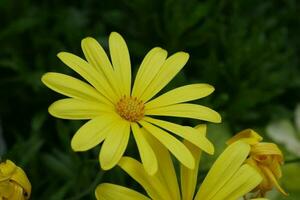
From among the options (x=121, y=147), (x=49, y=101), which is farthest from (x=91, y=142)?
(x=49, y=101)

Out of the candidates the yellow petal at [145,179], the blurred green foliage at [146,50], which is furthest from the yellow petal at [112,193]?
the blurred green foliage at [146,50]

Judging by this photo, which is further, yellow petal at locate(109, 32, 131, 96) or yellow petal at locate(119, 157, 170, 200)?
yellow petal at locate(109, 32, 131, 96)

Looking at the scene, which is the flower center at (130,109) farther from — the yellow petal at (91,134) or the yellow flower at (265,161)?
the yellow flower at (265,161)

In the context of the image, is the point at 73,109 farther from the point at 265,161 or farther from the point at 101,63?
the point at 265,161

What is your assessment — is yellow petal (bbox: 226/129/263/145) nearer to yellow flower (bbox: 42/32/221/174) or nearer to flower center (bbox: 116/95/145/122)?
yellow flower (bbox: 42/32/221/174)

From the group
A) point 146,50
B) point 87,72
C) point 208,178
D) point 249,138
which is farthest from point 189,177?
point 146,50

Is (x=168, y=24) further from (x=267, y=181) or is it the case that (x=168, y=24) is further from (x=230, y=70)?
(x=267, y=181)

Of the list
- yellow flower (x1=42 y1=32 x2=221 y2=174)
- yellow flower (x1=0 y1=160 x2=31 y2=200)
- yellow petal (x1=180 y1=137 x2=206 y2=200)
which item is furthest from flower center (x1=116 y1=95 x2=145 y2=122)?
yellow flower (x1=0 y1=160 x2=31 y2=200)
